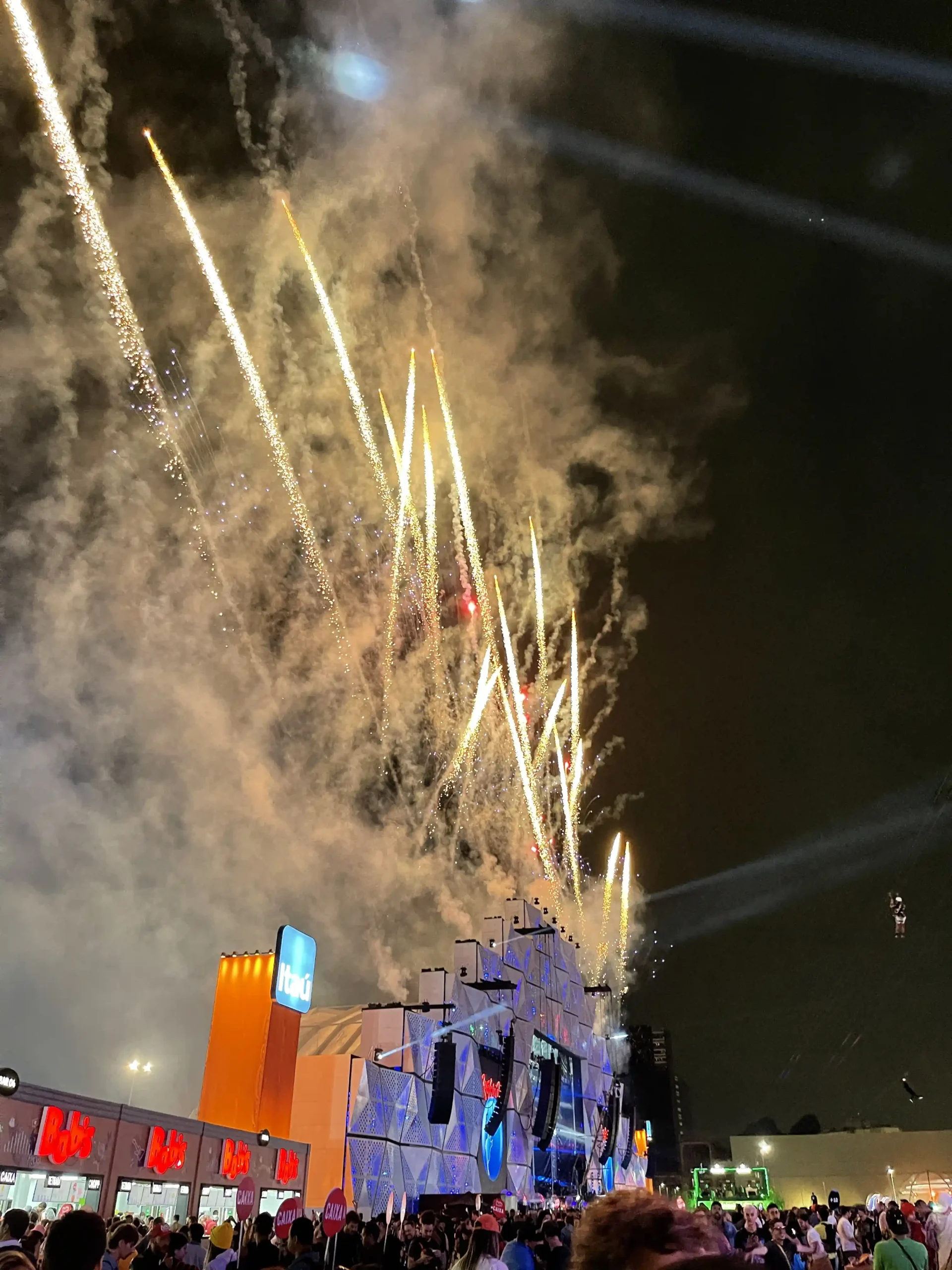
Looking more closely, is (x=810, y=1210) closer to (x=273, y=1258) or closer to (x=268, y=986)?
(x=268, y=986)

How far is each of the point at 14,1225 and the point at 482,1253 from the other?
10.4 feet

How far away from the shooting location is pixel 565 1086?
4225cm

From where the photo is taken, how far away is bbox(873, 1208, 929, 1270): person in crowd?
6.63m

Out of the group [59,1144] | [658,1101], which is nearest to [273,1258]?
[59,1144]

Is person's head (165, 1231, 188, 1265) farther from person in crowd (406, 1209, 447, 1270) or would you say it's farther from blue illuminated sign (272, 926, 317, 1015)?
blue illuminated sign (272, 926, 317, 1015)

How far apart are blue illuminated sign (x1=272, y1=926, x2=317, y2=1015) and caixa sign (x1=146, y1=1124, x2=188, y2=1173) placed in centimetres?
728

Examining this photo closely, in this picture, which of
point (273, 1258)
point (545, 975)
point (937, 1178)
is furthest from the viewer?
point (937, 1178)

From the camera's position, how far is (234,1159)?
2030cm

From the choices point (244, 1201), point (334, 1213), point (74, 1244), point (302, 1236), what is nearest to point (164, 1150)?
point (244, 1201)

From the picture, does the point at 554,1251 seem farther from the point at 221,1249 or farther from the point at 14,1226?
the point at 14,1226

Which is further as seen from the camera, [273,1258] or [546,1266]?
[546,1266]

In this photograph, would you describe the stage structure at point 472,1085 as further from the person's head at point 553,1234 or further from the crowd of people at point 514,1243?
the person's head at point 553,1234

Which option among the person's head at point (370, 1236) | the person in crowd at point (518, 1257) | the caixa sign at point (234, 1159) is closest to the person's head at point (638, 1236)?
the person in crowd at point (518, 1257)

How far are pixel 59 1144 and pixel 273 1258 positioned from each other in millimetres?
11349
